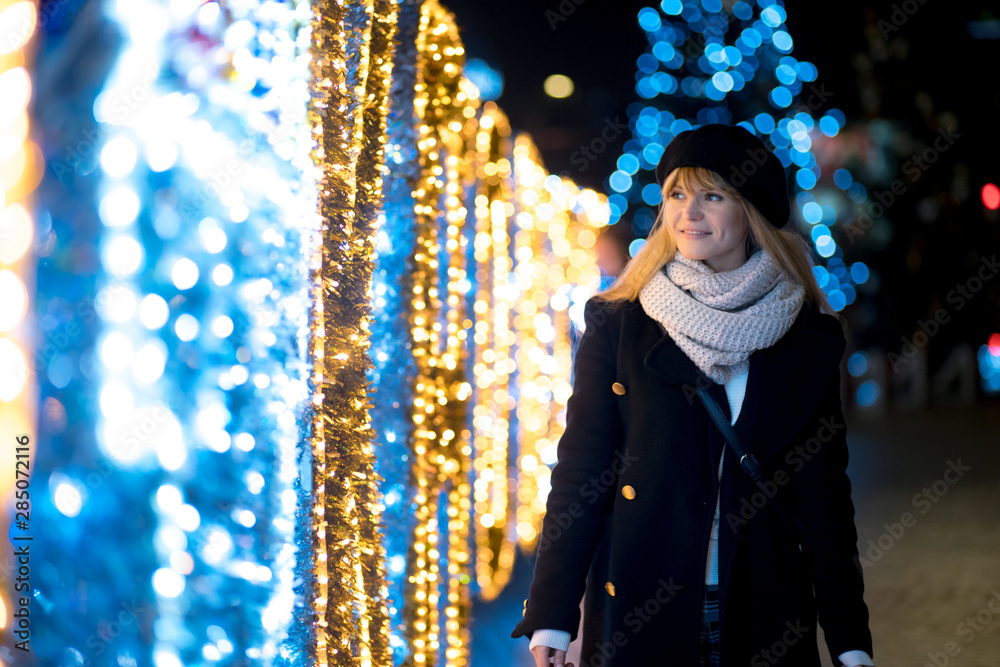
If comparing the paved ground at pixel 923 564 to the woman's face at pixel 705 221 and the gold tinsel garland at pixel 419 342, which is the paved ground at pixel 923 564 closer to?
the gold tinsel garland at pixel 419 342

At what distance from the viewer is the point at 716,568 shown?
2.23 meters

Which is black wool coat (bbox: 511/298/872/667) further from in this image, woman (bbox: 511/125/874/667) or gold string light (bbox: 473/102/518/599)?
→ gold string light (bbox: 473/102/518/599)

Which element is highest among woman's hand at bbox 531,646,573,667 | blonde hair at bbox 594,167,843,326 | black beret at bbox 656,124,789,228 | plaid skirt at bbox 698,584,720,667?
black beret at bbox 656,124,789,228

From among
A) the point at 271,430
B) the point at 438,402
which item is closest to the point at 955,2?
the point at 438,402

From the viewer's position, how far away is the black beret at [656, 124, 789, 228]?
2.35m

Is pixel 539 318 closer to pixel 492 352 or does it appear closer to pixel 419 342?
pixel 492 352

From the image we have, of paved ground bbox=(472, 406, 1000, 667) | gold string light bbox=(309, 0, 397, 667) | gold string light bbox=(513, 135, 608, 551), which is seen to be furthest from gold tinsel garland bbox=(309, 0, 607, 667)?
paved ground bbox=(472, 406, 1000, 667)

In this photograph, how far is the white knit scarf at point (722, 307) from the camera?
7.55 ft

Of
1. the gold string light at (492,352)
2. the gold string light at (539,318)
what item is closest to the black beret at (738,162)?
the gold string light at (492,352)

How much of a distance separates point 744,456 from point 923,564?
499cm

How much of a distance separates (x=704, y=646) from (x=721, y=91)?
40.7 feet

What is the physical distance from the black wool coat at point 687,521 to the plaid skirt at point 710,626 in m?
0.02

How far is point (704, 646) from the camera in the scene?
2.22 m

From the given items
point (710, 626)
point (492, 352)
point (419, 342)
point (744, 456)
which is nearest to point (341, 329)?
point (419, 342)
